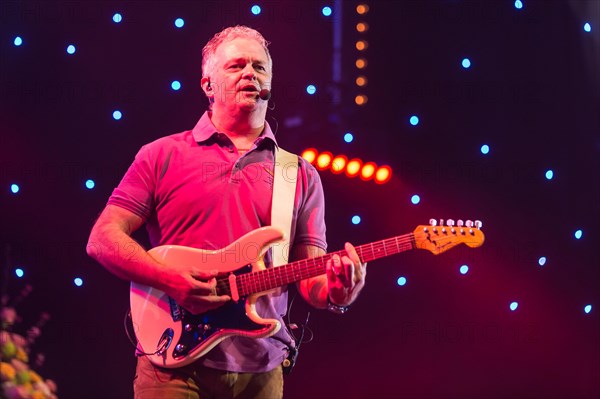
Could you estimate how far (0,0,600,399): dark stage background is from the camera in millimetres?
3746

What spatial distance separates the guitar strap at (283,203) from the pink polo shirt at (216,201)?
0.10ft

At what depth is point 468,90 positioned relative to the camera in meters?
4.05

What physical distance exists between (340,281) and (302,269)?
164 millimetres

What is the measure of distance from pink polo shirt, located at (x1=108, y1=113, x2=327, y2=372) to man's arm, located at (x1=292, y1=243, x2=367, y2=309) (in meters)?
0.14

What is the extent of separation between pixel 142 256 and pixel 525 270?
2.49 meters

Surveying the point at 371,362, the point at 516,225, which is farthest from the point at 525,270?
the point at 371,362

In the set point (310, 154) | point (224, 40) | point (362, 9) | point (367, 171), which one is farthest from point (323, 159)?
point (224, 40)

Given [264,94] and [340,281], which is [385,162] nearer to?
[264,94]

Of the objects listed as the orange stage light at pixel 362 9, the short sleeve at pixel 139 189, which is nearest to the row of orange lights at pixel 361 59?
the orange stage light at pixel 362 9

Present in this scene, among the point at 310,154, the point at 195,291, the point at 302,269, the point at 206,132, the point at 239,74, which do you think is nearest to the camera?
the point at 195,291

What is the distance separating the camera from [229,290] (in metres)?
2.57

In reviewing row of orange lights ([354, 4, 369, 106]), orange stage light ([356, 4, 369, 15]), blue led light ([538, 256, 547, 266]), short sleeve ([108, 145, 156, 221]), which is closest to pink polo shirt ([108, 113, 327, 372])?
short sleeve ([108, 145, 156, 221])

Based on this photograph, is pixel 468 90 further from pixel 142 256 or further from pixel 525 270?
pixel 142 256

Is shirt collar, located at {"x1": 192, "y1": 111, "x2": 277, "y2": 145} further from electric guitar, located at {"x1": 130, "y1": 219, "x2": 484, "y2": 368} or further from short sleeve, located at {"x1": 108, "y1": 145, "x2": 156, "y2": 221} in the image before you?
electric guitar, located at {"x1": 130, "y1": 219, "x2": 484, "y2": 368}
